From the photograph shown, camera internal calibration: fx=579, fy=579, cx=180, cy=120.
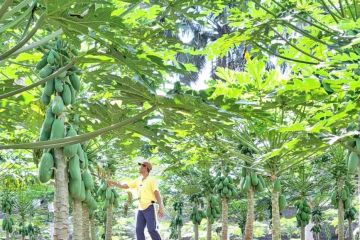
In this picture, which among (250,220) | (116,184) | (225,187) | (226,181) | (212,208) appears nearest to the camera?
(116,184)

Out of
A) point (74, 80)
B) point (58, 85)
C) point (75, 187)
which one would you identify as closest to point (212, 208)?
point (75, 187)

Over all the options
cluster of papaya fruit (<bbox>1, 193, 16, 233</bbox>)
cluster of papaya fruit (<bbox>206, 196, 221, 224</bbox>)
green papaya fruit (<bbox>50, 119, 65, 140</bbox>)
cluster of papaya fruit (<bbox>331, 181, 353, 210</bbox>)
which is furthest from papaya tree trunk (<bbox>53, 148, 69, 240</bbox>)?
cluster of papaya fruit (<bbox>1, 193, 16, 233</bbox>)

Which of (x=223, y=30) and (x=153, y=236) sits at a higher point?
(x=223, y=30)

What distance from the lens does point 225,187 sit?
10500 mm

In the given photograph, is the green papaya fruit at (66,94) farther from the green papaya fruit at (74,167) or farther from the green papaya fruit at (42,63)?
the green papaya fruit at (74,167)

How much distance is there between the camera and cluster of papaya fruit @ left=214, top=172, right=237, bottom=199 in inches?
411

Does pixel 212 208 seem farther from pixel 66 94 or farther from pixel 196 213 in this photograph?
pixel 66 94

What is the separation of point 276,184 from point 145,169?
4.85 feet

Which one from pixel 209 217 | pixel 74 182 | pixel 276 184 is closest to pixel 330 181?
pixel 209 217

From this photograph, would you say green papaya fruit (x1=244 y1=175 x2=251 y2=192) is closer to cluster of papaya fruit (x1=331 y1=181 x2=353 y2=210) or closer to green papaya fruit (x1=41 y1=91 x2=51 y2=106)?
cluster of papaya fruit (x1=331 y1=181 x2=353 y2=210)

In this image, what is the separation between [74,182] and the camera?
12.0 feet

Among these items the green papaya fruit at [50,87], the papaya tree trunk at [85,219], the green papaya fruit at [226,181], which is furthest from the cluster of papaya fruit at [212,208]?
the green papaya fruit at [50,87]

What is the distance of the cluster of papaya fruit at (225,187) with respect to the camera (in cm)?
1043

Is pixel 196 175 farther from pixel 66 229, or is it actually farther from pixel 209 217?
pixel 66 229
